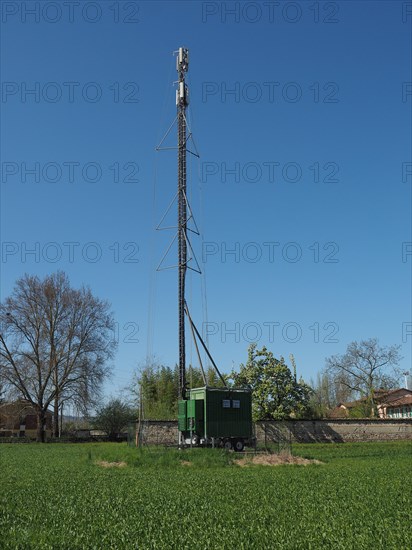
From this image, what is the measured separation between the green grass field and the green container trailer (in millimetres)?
7347

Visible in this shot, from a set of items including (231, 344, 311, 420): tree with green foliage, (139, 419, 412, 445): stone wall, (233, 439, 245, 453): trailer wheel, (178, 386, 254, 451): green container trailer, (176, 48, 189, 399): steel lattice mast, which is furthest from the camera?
(231, 344, 311, 420): tree with green foliage

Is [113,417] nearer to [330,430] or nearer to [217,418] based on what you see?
[330,430]

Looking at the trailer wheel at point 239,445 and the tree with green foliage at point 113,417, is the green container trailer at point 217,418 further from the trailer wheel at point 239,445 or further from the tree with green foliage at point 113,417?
the tree with green foliage at point 113,417

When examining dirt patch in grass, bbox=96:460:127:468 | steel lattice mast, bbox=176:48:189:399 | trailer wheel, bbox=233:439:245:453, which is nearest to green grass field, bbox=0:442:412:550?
dirt patch in grass, bbox=96:460:127:468

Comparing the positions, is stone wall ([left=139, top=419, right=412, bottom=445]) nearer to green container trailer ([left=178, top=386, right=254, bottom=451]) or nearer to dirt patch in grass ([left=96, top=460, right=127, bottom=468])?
green container trailer ([left=178, top=386, right=254, bottom=451])

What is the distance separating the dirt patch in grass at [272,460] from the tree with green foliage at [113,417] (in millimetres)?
43382

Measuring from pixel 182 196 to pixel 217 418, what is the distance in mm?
14305

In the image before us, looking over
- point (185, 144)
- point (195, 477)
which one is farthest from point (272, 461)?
point (185, 144)

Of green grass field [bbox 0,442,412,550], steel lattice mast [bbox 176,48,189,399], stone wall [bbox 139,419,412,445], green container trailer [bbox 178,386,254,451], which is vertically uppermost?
steel lattice mast [bbox 176,48,189,399]

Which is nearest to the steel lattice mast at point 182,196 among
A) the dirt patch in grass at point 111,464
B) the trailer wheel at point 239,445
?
the trailer wheel at point 239,445

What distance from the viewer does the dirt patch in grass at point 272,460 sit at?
26375mm

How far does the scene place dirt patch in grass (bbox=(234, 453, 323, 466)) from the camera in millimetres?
26375

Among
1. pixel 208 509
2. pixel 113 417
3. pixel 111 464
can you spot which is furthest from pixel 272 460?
pixel 113 417

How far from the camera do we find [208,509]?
1307cm
